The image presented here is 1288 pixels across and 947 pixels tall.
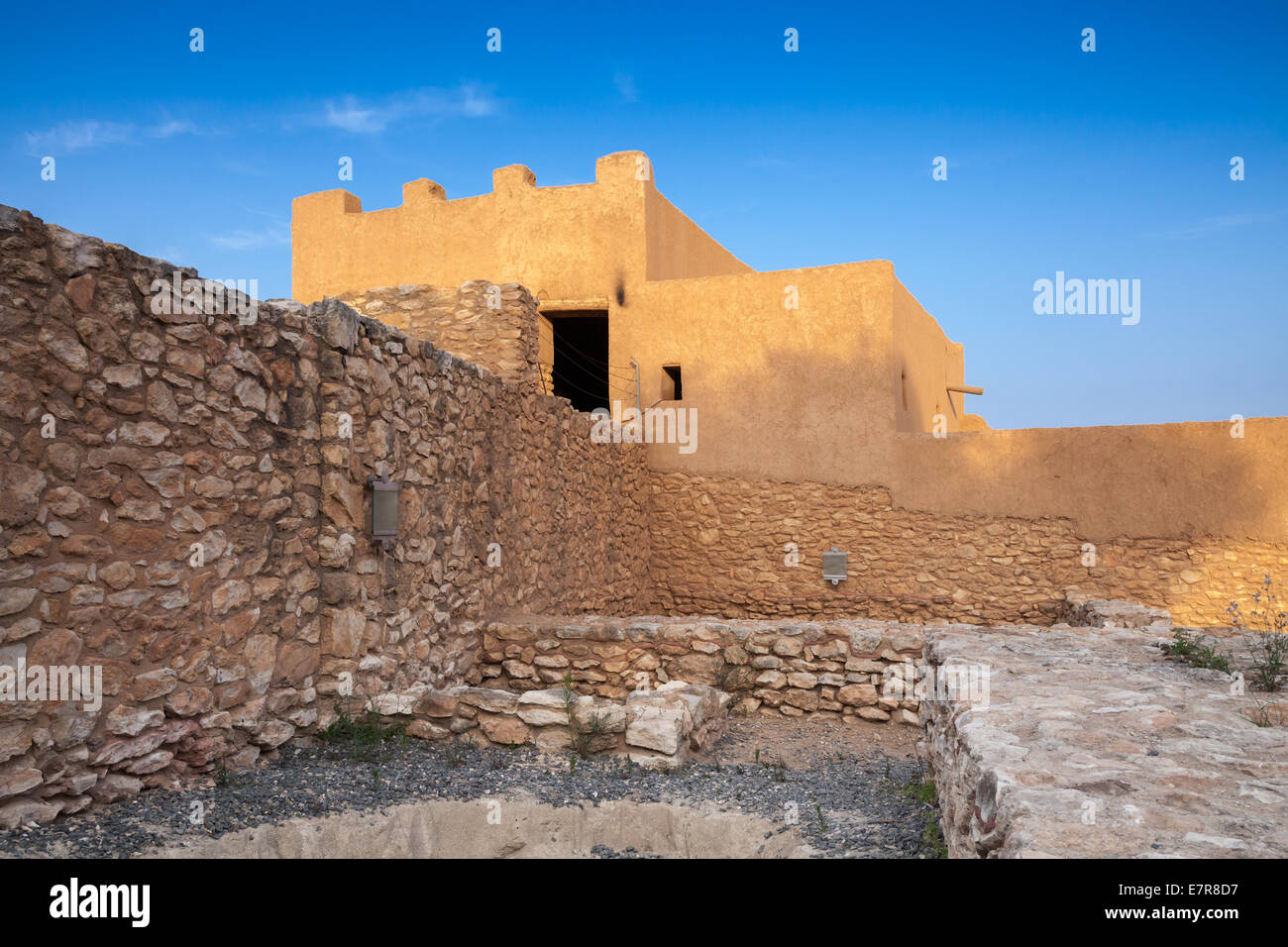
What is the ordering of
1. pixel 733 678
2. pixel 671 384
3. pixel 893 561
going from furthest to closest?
pixel 671 384 → pixel 893 561 → pixel 733 678

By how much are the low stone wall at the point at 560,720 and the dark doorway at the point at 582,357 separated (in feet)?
27.1

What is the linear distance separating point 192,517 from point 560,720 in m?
2.21

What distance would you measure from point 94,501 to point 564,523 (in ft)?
18.5

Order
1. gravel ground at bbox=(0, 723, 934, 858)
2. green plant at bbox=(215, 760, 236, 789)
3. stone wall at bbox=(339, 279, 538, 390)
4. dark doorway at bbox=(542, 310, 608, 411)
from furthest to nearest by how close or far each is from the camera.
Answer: dark doorway at bbox=(542, 310, 608, 411)
stone wall at bbox=(339, 279, 538, 390)
green plant at bbox=(215, 760, 236, 789)
gravel ground at bbox=(0, 723, 934, 858)

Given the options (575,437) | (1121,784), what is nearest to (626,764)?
(1121,784)

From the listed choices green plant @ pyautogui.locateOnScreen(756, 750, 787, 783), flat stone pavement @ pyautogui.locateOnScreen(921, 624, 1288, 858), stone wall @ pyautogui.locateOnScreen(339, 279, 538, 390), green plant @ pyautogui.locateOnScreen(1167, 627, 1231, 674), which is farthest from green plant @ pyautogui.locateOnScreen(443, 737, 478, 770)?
stone wall @ pyautogui.locateOnScreen(339, 279, 538, 390)

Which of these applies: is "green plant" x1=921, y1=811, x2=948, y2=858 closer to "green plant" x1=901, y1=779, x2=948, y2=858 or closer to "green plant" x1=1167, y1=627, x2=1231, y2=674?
"green plant" x1=901, y1=779, x2=948, y2=858

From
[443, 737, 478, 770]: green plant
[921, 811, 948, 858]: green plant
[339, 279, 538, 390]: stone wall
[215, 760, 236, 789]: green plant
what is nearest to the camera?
[921, 811, 948, 858]: green plant

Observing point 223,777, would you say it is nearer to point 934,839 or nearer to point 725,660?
point 934,839

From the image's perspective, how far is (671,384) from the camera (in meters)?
12.2

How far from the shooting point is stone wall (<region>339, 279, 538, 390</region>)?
28.2ft

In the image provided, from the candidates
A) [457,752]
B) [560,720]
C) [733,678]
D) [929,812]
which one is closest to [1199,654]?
[929,812]

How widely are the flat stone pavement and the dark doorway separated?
9.73 meters
